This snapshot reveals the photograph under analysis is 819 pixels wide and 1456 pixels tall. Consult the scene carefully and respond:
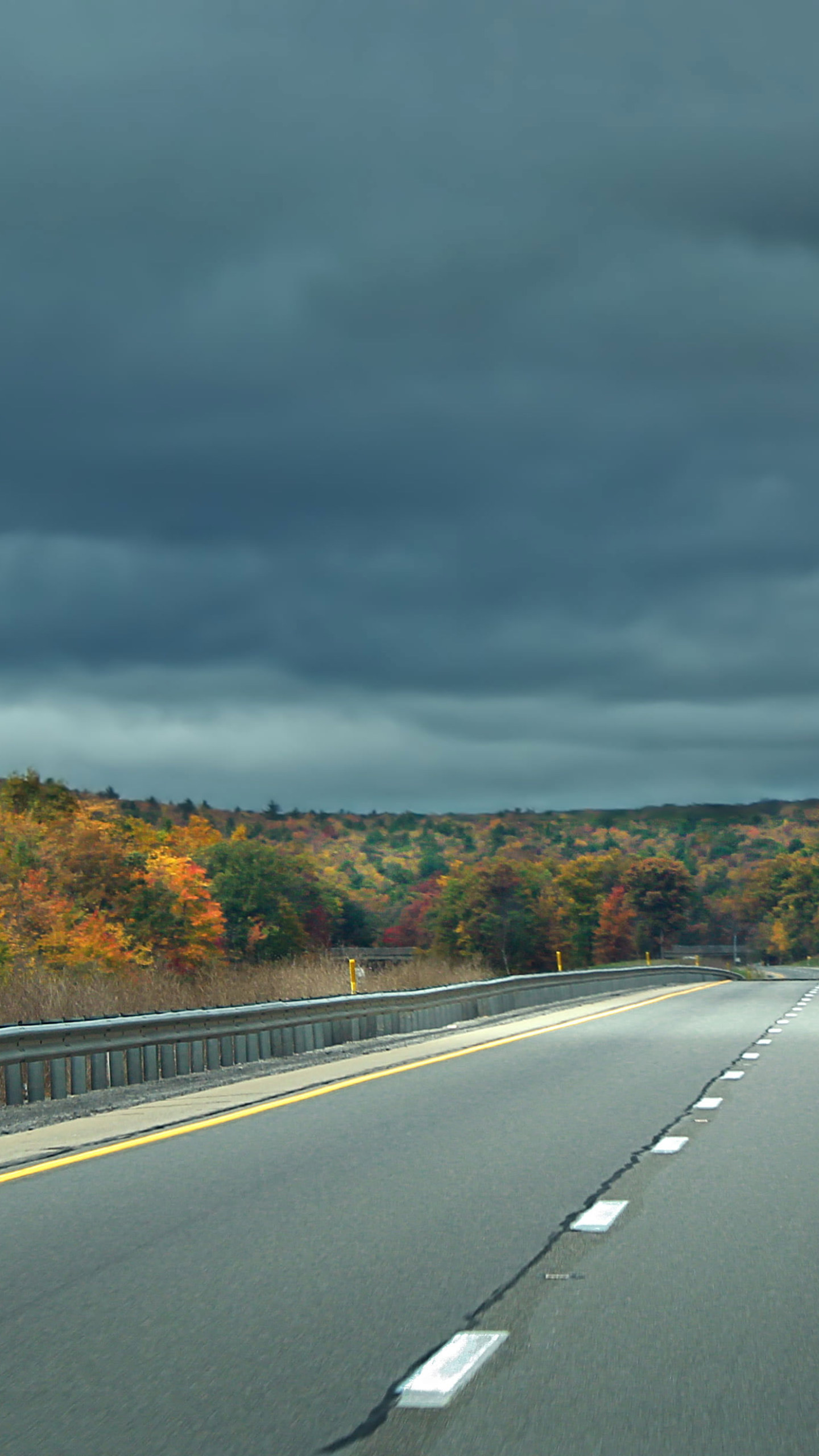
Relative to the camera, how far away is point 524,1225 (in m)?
9.20

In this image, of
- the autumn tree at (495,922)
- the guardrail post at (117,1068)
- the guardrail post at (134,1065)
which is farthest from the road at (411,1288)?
the autumn tree at (495,922)

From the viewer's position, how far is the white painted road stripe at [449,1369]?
5.84 metres

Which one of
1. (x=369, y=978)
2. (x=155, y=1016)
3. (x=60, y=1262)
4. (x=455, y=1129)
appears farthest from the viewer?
(x=369, y=978)

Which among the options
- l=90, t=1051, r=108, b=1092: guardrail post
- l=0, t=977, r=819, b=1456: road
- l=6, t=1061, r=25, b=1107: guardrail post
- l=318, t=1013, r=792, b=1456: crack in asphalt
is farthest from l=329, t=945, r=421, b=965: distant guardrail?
l=318, t=1013, r=792, b=1456: crack in asphalt

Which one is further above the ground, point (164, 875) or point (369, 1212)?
point (164, 875)

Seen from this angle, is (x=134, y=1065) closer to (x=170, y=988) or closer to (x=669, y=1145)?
(x=170, y=988)

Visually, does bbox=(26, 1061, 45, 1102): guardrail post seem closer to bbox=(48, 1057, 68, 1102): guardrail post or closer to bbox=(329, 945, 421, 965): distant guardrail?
bbox=(48, 1057, 68, 1102): guardrail post

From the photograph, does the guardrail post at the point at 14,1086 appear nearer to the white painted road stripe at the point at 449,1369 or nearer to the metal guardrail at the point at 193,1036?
the metal guardrail at the point at 193,1036

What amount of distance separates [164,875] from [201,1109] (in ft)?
314

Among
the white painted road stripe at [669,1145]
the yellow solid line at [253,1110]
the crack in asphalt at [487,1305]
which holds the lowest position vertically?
the white painted road stripe at [669,1145]

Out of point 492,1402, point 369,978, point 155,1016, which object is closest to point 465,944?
point 369,978

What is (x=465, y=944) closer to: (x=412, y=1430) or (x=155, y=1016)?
(x=155, y=1016)

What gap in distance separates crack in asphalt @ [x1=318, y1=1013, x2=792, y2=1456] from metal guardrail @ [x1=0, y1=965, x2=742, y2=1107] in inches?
235

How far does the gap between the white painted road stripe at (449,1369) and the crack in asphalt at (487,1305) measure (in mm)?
32
